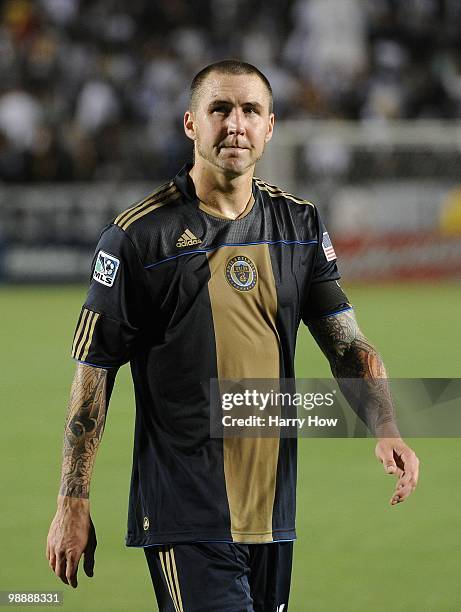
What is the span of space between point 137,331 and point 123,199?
55.4 ft

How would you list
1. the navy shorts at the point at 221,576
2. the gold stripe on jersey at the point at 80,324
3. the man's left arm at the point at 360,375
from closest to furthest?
the navy shorts at the point at 221,576 < the gold stripe on jersey at the point at 80,324 < the man's left arm at the point at 360,375

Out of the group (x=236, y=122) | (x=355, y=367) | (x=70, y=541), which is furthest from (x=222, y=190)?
(x=70, y=541)

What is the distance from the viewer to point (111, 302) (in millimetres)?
3811

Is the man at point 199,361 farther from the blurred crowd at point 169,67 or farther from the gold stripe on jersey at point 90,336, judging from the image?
the blurred crowd at point 169,67

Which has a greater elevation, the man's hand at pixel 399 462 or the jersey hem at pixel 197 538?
the man's hand at pixel 399 462

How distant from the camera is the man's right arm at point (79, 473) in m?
3.75

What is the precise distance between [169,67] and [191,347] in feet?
64.5

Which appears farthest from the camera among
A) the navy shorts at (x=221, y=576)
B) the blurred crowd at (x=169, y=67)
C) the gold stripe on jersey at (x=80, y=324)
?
the blurred crowd at (x=169, y=67)

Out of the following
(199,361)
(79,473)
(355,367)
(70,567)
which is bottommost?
(70,567)

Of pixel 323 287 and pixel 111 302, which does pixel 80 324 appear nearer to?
pixel 111 302

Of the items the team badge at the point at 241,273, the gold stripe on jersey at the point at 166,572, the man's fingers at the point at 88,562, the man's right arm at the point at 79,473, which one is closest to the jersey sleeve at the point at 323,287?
the team badge at the point at 241,273

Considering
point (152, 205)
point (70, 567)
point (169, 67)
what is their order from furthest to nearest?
point (169, 67) < point (152, 205) < point (70, 567)

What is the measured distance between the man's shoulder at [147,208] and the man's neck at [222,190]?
8 centimetres

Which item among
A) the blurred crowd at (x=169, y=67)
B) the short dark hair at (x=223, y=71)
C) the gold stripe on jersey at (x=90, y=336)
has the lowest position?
the gold stripe on jersey at (x=90, y=336)
